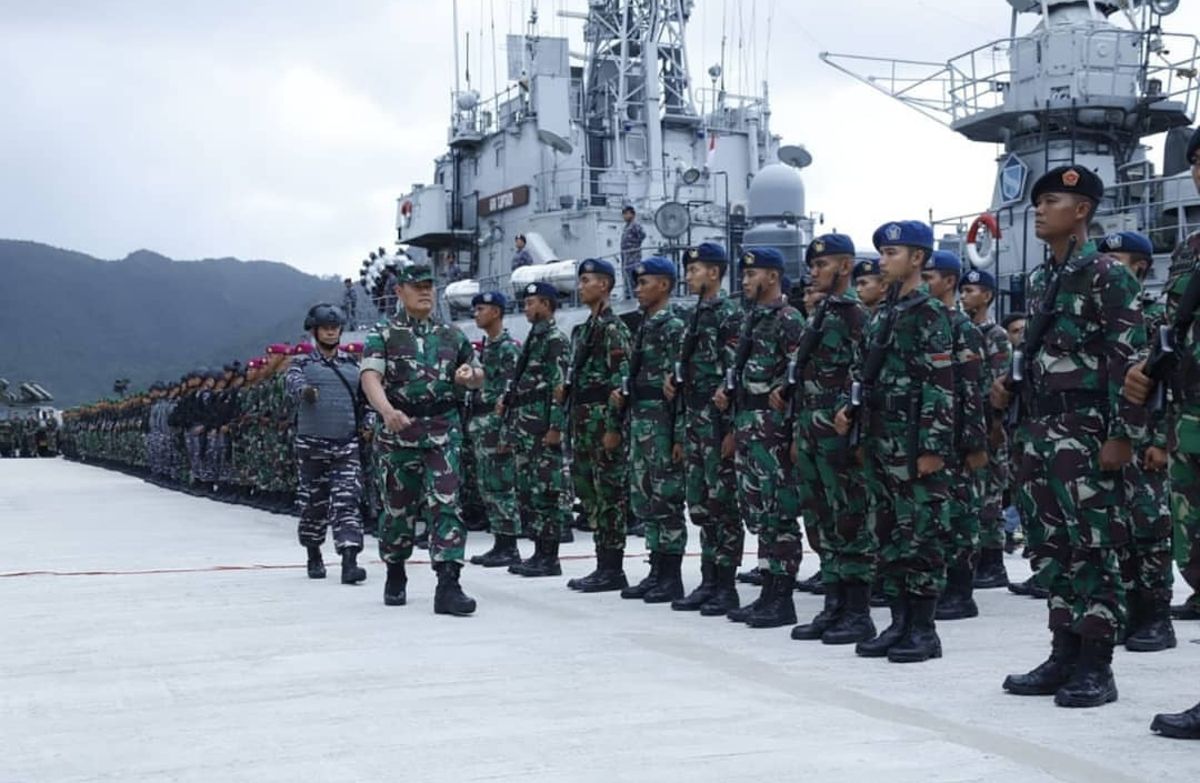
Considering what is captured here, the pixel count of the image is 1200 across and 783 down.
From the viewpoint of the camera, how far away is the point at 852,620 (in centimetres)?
574

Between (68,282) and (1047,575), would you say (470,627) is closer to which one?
(1047,575)

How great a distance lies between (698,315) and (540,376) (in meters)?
2.03

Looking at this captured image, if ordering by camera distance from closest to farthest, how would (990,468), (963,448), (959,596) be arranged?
(963,448)
(959,596)
(990,468)

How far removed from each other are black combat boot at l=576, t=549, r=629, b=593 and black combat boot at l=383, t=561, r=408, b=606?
39.2 inches

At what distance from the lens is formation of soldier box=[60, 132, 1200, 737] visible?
173 inches

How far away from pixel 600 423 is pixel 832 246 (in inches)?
78.1

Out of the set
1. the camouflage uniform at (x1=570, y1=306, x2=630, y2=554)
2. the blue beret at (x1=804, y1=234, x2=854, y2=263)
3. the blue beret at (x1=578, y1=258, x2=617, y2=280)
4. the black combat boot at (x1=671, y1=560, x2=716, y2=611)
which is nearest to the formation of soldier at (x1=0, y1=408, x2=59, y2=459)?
the camouflage uniform at (x1=570, y1=306, x2=630, y2=554)

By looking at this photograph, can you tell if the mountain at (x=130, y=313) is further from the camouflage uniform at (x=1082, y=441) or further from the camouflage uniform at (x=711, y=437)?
the camouflage uniform at (x=1082, y=441)

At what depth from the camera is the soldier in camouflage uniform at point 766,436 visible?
6.12 metres

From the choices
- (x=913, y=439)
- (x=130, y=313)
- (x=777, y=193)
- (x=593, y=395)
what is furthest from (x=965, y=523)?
(x=130, y=313)

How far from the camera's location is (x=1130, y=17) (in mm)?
18344

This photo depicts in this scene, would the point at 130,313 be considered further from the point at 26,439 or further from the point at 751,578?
the point at 751,578

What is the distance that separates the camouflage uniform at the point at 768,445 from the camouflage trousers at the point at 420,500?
142 cm

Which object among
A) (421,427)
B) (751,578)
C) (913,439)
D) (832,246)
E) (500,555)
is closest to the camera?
(913,439)
